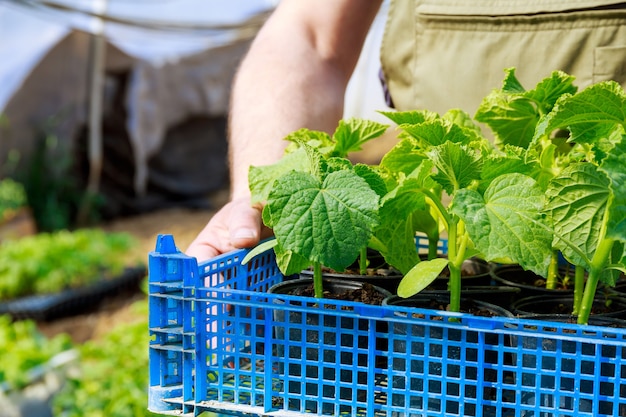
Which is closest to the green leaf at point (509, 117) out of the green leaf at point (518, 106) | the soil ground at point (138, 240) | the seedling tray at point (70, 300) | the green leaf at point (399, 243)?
the green leaf at point (518, 106)

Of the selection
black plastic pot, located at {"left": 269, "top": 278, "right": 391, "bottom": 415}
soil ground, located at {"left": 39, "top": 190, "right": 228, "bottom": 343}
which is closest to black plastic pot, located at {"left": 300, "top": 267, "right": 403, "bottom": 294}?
black plastic pot, located at {"left": 269, "top": 278, "right": 391, "bottom": 415}

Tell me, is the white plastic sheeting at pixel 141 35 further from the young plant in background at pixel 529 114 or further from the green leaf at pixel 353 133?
the young plant in background at pixel 529 114

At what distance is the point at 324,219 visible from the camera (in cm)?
97

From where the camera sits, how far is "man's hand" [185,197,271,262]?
4.16ft

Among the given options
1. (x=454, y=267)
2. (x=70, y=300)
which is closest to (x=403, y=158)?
(x=454, y=267)

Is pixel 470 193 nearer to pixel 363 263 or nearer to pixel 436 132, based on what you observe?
pixel 436 132

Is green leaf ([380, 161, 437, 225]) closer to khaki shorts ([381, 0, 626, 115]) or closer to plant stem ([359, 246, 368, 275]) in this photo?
plant stem ([359, 246, 368, 275])

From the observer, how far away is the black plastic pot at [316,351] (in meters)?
0.99

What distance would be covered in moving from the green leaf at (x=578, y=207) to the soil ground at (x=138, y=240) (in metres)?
1.85

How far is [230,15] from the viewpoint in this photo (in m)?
6.41

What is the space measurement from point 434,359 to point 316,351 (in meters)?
0.23

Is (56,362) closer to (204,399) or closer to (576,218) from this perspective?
(204,399)

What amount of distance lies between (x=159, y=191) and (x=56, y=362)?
5.18m

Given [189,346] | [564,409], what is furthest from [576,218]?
[189,346]
